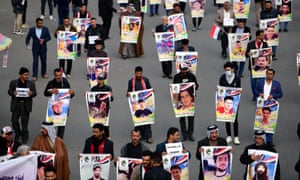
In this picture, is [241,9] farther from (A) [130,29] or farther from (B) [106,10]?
(A) [130,29]

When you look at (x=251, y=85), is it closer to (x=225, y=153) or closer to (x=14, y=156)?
(x=225, y=153)

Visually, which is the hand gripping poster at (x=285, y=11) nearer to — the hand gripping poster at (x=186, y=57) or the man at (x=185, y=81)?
the hand gripping poster at (x=186, y=57)

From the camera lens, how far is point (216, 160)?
17.4 meters

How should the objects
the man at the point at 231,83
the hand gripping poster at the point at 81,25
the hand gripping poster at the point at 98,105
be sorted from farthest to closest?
the hand gripping poster at the point at 81,25 → the man at the point at 231,83 → the hand gripping poster at the point at 98,105

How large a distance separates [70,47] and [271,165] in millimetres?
9851

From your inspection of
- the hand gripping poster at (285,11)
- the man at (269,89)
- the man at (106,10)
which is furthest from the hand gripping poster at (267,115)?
the hand gripping poster at (285,11)

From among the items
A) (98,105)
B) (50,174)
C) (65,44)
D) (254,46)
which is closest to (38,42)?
(65,44)

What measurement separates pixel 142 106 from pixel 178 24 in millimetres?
6122

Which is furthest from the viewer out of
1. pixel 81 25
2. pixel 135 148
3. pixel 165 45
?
pixel 81 25

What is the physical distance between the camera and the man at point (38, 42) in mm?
25344

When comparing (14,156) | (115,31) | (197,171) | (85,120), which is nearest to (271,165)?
(197,171)

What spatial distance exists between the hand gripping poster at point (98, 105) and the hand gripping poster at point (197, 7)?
9.98 m

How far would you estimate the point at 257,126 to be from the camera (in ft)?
68.4

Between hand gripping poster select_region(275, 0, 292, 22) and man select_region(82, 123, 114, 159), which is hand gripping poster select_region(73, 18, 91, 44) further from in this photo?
man select_region(82, 123, 114, 159)
